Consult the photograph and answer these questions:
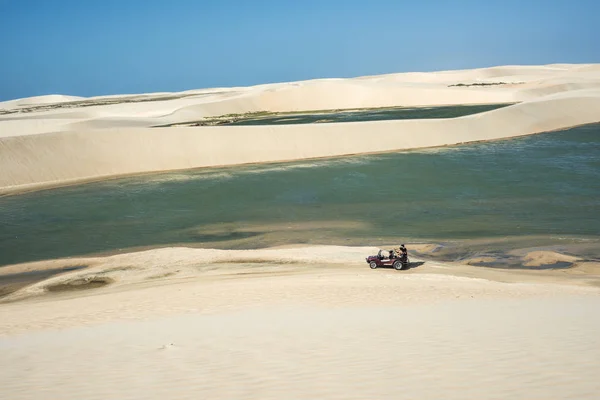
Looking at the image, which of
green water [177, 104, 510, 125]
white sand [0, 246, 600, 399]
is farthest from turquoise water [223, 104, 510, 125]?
white sand [0, 246, 600, 399]

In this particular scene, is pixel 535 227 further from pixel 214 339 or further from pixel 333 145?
pixel 333 145

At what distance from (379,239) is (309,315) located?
7.08m

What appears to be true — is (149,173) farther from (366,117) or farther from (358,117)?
(358,117)

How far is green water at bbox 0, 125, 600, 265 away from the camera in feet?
51.6

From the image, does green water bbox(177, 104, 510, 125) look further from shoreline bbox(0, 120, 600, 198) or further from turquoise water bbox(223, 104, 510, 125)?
shoreline bbox(0, 120, 600, 198)

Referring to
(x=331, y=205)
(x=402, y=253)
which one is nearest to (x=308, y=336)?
(x=402, y=253)

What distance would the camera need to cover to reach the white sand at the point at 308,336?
482cm

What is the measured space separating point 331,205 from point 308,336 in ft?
43.0

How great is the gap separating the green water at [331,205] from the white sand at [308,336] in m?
3.83

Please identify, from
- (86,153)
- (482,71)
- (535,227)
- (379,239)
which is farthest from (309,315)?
(482,71)

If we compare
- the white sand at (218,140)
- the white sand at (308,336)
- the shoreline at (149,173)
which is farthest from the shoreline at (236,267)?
the white sand at (218,140)

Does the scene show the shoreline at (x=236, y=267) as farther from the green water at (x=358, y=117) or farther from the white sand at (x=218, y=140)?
the green water at (x=358, y=117)

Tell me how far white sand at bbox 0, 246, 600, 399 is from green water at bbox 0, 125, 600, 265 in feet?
12.6

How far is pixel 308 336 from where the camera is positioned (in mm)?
6711
